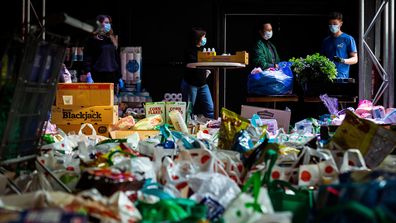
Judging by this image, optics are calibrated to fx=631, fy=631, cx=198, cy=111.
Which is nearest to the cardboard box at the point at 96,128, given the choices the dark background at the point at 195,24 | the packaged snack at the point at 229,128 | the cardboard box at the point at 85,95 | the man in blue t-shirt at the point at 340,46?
the cardboard box at the point at 85,95

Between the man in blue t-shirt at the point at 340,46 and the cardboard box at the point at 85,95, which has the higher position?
the man in blue t-shirt at the point at 340,46

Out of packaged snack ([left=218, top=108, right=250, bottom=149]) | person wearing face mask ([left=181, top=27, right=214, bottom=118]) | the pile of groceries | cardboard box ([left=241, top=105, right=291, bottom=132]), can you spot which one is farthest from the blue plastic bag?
packaged snack ([left=218, top=108, right=250, bottom=149])

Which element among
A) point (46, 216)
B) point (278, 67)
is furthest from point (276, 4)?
point (46, 216)

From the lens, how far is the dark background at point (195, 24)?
11.5 meters

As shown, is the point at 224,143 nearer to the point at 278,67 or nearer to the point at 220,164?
the point at 220,164

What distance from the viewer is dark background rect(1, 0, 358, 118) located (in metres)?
11.5

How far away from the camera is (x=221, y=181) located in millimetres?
2467

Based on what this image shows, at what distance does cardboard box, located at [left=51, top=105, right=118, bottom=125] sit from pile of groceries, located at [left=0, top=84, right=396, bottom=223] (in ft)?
7.15

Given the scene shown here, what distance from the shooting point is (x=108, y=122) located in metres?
6.39

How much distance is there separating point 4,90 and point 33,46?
8.0 inches

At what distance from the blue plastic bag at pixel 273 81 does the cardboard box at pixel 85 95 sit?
2635 millimetres

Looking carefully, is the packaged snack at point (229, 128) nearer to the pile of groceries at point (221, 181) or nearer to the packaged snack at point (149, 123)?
the pile of groceries at point (221, 181)

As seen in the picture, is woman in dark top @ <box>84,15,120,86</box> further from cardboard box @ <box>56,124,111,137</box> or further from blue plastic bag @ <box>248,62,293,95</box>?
cardboard box @ <box>56,124,111,137</box>

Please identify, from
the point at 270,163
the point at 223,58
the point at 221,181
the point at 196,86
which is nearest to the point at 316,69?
the point at 223,58
